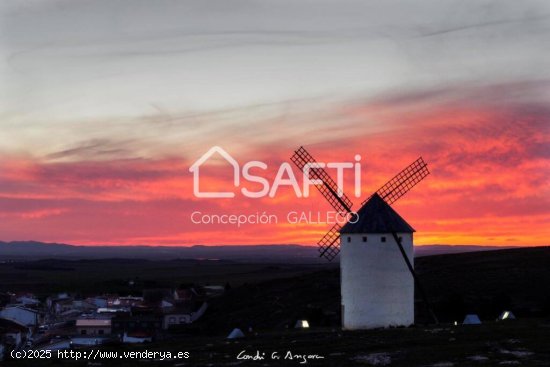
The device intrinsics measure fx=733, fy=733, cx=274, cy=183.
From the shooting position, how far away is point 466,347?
1195 inches

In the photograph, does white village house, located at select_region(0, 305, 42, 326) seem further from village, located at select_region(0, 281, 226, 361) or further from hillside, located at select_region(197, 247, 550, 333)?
hillside, located at select_region(197, 247, 550, 333)

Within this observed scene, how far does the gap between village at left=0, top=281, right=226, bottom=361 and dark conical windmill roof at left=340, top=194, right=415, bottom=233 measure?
24.7 meters

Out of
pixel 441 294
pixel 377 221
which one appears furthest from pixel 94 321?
pixel 377 221

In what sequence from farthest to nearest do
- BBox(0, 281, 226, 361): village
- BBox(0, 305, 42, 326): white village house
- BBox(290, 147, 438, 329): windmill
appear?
BBox(0, 305, 42, 326): white village house < BBox(0, 281, 226, 361): village < BBox(290, 147, 438, 329): windmill

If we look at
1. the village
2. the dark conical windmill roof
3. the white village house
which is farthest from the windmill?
the white village house

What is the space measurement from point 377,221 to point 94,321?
4404cm

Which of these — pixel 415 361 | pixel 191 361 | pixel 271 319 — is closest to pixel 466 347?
pixel 415 361

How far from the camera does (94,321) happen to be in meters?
76.2

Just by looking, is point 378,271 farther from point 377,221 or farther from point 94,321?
point 94,321

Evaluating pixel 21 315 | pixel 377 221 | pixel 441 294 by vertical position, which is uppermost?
pixel 377 221

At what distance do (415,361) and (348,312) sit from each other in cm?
1470

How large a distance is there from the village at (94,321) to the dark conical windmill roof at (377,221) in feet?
81.1

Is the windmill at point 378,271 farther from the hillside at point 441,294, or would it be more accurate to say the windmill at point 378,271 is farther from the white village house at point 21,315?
the white village house at point 21,315

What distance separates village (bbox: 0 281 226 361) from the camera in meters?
67.8
